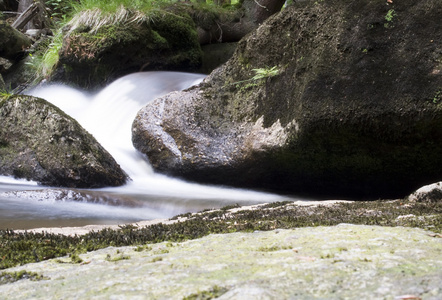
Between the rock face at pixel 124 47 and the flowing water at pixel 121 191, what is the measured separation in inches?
19.7

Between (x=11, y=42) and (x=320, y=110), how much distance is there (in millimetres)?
11616

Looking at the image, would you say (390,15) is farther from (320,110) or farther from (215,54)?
(215,54)

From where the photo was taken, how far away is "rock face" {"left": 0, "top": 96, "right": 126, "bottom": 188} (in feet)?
19.8

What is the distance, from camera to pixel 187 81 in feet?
30.2

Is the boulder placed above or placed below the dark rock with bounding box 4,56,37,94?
above

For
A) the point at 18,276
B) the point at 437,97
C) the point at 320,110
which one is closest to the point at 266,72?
the point at 320,110

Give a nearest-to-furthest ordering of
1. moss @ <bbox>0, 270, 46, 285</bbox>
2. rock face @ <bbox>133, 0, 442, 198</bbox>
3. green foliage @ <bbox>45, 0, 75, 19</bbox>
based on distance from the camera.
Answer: moss @ <bbox>0, 270, 46, 285</bbox> < rock face @ <bbox>133, 0, 442, 198</bbox> < green foliage @ <bbox>45, 0, 75, 19</bbox>

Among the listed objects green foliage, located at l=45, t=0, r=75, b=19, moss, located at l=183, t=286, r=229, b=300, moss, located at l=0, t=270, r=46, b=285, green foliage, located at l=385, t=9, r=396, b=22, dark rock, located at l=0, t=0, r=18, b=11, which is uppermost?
dark rock, located at l=0, t=0, r=18, b=11

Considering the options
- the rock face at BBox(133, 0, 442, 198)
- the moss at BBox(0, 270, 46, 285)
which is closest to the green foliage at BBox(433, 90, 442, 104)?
the rock face at BBox(133, 0, 442, 198)

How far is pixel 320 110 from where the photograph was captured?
496cm

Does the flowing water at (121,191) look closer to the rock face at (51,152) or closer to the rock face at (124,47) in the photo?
the rock face at (51,152)

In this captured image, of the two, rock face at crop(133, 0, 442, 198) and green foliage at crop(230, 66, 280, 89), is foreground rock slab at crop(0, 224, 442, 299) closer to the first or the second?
rock face at crop(133, 0, 442, 198)

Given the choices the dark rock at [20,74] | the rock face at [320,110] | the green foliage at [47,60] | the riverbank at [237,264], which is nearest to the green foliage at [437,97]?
the rock face at [320,110]

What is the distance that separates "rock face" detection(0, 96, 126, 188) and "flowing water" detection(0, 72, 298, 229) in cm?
22
